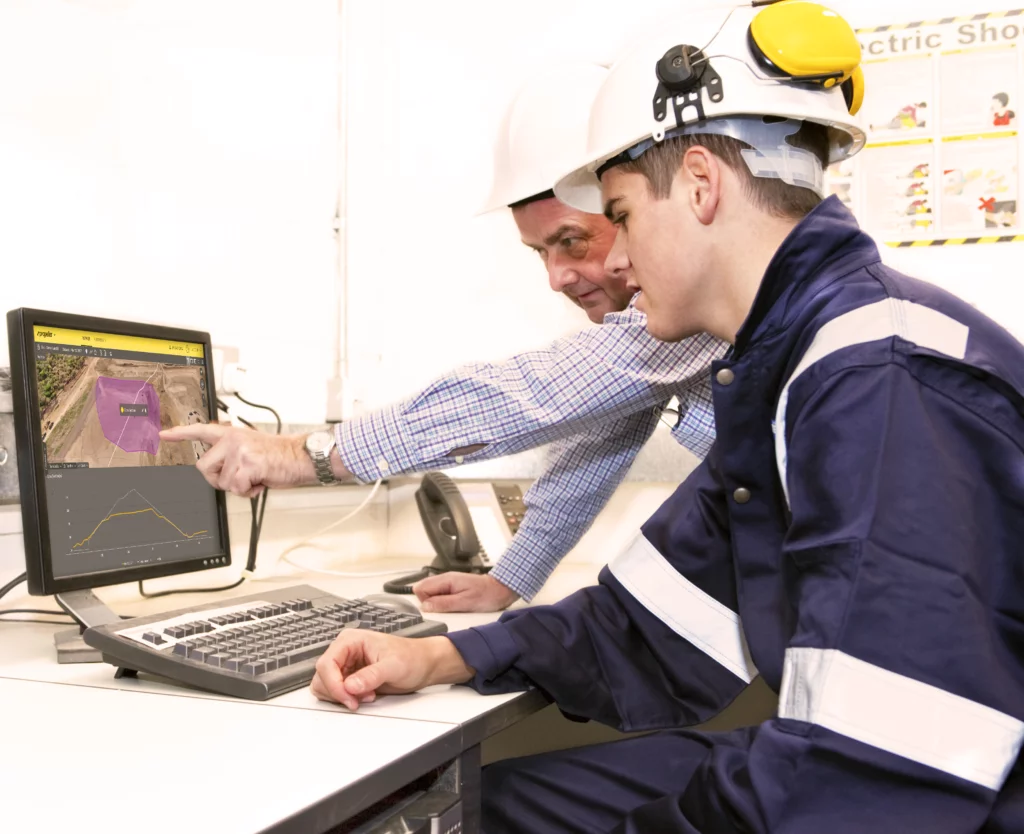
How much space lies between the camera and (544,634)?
1.08 m

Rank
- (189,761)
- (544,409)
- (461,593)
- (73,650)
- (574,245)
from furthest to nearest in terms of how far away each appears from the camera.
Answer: (574,245), (461,593), (544,409), (73,650), (189,761)

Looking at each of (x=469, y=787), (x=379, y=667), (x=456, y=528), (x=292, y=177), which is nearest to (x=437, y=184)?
(x=292, y=177)

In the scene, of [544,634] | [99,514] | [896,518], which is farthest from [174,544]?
[896,518]

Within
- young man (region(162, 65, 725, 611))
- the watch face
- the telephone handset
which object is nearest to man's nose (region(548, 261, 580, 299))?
young man (region(162, 65, 725, 611))

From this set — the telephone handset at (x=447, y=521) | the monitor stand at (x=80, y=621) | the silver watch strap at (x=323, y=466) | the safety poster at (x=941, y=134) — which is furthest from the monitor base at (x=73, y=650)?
the safety poster at (x=941, y=134)

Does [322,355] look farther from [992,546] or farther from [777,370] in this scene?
[992,546]

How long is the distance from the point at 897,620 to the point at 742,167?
0.55 m

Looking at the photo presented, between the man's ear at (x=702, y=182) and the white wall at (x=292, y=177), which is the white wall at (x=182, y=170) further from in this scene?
the man's ear at (x=702, y=182)

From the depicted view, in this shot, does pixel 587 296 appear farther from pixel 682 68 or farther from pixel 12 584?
pixel 12 584

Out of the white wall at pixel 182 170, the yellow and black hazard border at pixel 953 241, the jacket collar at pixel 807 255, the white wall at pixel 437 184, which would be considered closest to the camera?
the jacket collar at pixel 807 255

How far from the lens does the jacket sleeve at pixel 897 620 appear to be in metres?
0.62

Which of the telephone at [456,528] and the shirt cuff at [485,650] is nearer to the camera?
the shirt cuff at [485,650]

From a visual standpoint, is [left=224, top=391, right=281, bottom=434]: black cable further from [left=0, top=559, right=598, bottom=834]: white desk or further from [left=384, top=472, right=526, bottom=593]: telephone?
[left=0, top=559, right=598, bottom=834]: white desk

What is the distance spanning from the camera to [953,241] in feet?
6.45
